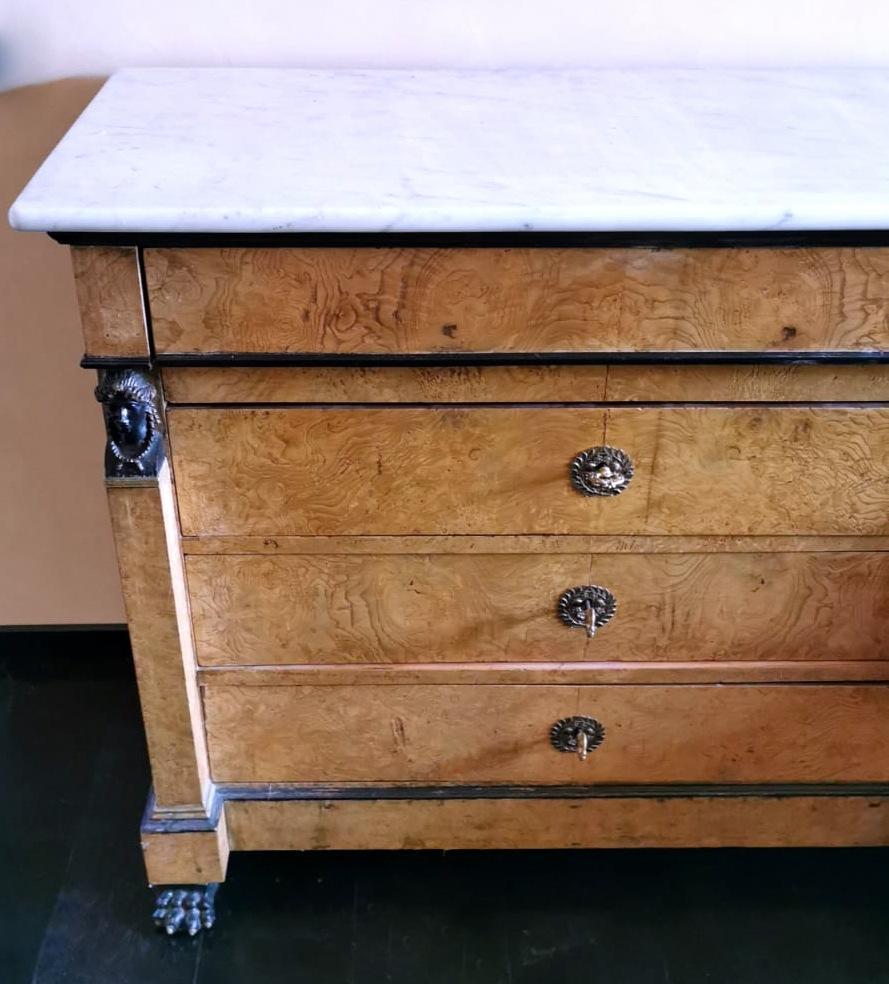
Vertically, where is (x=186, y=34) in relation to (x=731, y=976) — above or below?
above

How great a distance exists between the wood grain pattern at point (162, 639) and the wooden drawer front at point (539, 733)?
0.04m

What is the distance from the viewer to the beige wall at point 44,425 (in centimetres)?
147

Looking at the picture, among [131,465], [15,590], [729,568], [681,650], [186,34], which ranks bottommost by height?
[15,590]

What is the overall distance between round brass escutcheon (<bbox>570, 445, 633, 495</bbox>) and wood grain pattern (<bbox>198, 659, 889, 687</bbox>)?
25 cm

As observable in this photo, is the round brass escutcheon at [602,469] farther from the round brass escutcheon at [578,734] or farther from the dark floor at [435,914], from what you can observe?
the dark floor at [435,914]

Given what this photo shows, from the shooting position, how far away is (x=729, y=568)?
1.25 metres

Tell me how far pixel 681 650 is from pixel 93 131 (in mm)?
871

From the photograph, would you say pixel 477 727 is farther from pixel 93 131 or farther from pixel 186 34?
pixel 186 34

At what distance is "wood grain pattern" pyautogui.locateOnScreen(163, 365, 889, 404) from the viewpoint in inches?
43.8

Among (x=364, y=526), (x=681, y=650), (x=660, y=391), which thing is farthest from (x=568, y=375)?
(x=681, y=650)

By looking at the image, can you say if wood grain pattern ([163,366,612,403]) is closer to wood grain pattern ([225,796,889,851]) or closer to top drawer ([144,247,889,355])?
top drawer ([144,247,889,355])

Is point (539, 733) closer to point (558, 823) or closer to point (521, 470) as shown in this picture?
point (558, 823)

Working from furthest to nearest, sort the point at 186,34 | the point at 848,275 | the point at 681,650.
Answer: the point at 186,34 → the point at 681,650 → the point at 848,275

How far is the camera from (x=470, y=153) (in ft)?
3.64
